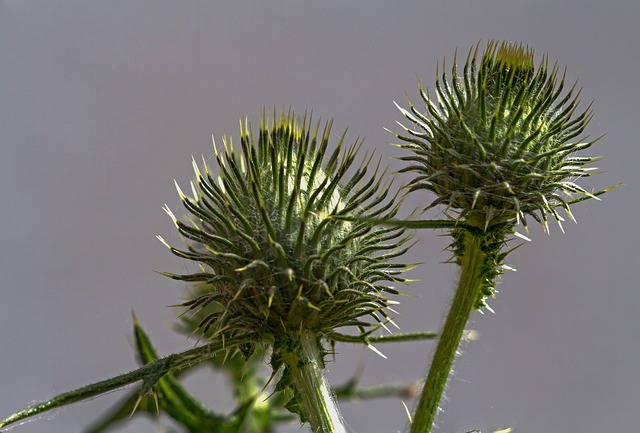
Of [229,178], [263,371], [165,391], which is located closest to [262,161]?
[229,178]

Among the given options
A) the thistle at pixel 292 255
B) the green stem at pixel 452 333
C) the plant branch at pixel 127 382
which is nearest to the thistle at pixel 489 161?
the green stem at pixel 452 333

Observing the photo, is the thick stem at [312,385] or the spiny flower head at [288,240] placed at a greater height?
the spiny flower head at [288,240]

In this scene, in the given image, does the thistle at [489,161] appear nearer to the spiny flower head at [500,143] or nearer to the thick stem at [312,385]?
the spiny flower head at [500,143]

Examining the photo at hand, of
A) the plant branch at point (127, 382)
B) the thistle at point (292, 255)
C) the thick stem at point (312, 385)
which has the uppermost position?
the thistle at point (292, 255)

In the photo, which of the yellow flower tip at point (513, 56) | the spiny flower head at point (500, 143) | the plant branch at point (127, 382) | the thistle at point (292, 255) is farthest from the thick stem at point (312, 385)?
the yellow flower tip at point (513, 56)

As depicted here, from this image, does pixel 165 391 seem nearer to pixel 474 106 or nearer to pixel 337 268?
pixel 337 268

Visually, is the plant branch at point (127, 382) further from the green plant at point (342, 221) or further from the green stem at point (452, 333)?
the green stem at point (452, 333)

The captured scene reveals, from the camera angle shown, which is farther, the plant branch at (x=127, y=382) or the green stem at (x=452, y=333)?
the green stem at (x=452, y=333)
